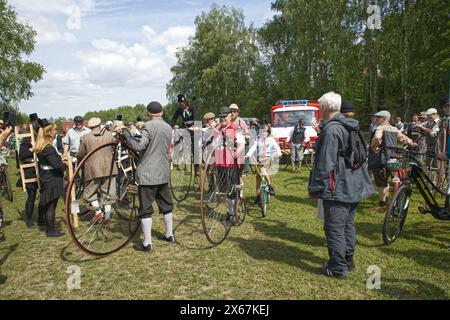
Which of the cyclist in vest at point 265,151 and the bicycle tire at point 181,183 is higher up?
the cyclist in vest at point 265,151

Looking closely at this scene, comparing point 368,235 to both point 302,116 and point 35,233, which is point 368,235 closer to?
point 35,233

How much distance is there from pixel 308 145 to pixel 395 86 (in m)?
15.3

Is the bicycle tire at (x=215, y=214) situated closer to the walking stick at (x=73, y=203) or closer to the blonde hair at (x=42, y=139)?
the walking stick at (x=73, y=203)

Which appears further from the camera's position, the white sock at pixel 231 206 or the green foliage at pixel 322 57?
the green foliage at pixel 322 57

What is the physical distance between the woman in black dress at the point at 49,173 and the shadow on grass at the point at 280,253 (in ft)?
10.8

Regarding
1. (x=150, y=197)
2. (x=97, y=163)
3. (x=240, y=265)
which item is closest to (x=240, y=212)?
(x=240, y=265)

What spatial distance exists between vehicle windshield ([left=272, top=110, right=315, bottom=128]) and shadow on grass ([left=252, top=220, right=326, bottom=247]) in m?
10.5

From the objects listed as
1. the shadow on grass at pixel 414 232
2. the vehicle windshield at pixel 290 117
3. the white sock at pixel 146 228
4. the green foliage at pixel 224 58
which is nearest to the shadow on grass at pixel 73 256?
the white sock at pixel 146 228

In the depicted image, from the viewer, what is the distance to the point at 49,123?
6.27 metres

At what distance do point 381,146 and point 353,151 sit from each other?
9.84 ft

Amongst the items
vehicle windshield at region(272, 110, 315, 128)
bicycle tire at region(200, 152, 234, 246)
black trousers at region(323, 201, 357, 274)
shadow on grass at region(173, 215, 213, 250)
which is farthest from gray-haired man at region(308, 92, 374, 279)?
vehicle windshield at region(272, 110, 315, 128)

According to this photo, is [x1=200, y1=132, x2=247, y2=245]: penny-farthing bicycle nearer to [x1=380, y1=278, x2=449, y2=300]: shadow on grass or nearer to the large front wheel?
the large front wheel

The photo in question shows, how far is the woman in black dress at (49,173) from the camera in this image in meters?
6.00
